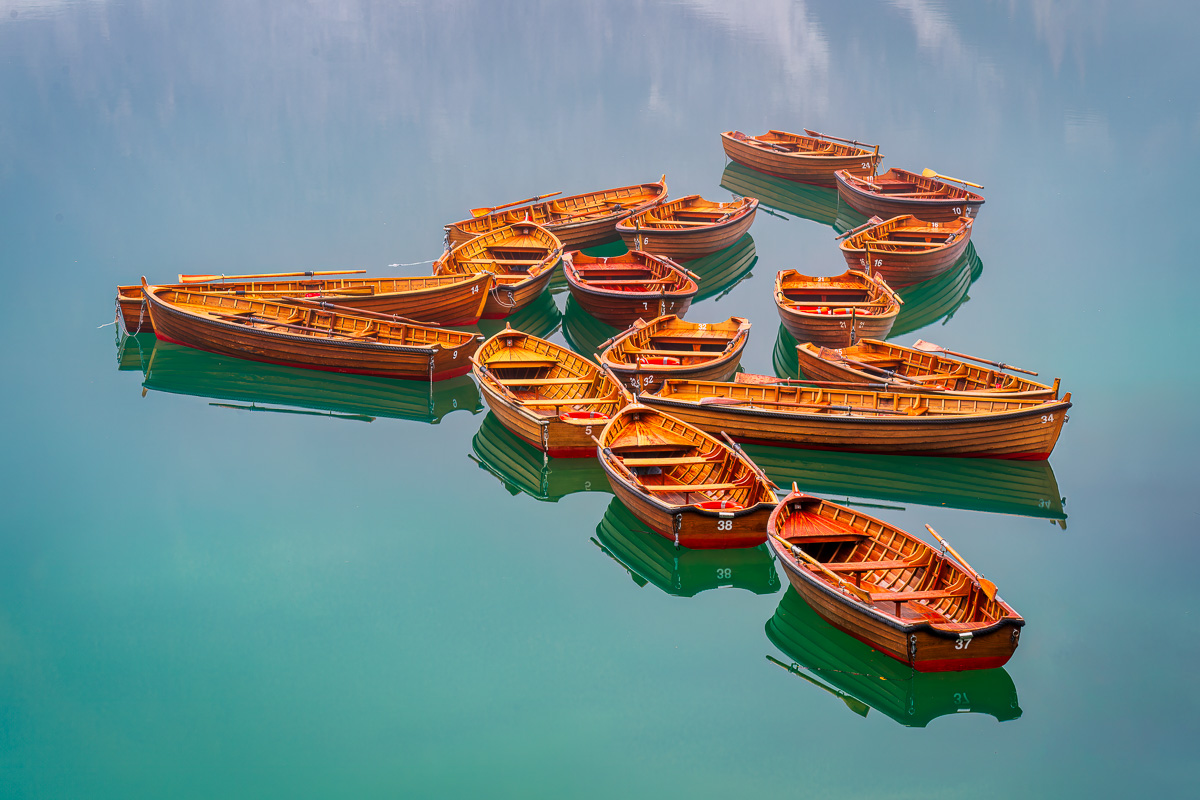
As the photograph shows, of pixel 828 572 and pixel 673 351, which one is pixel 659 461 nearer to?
pixel 828 572

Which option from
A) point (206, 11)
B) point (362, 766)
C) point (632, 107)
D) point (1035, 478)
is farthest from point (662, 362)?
point (206, 11)

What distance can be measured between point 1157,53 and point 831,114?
832 inches

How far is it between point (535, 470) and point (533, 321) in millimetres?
9731

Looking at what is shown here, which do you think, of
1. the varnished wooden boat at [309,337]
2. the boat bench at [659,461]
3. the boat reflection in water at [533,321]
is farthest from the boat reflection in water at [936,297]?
the varnished wooden boat at [309,337]

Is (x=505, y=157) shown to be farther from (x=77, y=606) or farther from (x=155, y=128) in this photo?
(x=77, y=606)

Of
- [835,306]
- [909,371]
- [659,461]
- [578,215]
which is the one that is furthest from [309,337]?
[909,371]

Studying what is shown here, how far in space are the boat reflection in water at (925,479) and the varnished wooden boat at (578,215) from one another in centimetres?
1576

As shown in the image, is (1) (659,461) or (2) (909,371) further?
(2) (909,371)

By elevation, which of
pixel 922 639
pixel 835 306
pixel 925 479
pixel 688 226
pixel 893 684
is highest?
pixel 688 226

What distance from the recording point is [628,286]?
1490 inches

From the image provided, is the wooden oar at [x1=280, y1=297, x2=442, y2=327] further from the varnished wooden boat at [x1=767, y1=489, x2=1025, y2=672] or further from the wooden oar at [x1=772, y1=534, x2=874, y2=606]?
the wooden oar at [x1=772, y1=534, x2=874, y2=606]

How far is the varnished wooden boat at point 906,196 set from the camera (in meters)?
44.4

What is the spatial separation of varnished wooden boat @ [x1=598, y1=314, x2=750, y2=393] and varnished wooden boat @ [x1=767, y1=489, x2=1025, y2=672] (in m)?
7.19

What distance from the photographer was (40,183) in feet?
164
